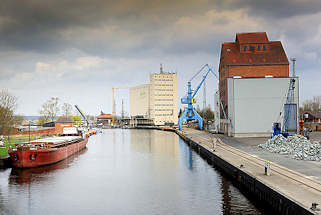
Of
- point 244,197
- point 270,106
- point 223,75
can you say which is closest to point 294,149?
point 244,197

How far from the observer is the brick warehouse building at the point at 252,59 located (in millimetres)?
59219

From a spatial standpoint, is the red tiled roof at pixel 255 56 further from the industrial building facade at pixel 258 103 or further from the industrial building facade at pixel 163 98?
the industrial building facade at pixel 163 98

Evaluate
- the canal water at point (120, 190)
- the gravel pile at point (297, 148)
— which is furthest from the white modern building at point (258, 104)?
the canal water at point (120, 190)

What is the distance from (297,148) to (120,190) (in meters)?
17.0

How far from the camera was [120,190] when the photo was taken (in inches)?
853

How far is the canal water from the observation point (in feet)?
57.0

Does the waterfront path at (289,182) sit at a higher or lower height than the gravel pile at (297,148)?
lower

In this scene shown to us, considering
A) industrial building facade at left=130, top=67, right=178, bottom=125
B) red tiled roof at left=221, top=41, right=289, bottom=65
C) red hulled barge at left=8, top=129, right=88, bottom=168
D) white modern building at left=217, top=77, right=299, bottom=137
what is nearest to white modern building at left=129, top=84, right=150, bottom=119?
industrial building facade at left=130, top=67, right=178, bottom=125

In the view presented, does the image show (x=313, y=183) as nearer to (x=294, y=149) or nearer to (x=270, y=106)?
(x=294, y=149)

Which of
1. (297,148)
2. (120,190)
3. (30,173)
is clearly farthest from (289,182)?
(30,173)

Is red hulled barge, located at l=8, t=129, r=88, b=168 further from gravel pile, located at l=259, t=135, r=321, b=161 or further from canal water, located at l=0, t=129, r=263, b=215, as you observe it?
gravel pile, located at l=259, t=135, r=321, b=161

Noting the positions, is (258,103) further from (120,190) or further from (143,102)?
(143,102)

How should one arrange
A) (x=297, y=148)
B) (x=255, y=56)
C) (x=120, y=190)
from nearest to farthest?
Result: 1. (x=120, y=190)
2. (x=297, y=148)
3. (x=255, y=56)

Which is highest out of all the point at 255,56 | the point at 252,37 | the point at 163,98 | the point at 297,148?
the point at 252,37
